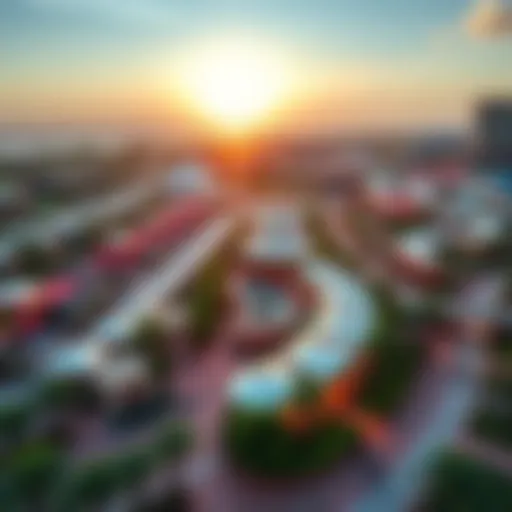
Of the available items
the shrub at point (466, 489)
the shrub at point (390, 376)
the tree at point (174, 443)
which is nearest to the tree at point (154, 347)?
the tree at point (174, 443)

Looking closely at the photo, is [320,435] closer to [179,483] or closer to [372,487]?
[372,487]

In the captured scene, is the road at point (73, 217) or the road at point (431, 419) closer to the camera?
the road at point (431, 419)

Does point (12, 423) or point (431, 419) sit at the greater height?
point (12, 423)

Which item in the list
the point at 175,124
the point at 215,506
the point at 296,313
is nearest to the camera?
the point at 215,506

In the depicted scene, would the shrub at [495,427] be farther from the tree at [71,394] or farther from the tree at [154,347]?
the tree at [71,394]

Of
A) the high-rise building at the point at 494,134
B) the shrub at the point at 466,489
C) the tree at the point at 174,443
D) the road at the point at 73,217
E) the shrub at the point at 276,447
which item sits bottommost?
the shrub at the point at 466,489

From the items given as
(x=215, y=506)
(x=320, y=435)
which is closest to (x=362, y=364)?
(x=320, y=435)

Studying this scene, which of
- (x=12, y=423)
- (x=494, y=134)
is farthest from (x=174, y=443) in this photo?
(x=494, y=134)

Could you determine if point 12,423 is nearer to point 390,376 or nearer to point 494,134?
point 390,376
